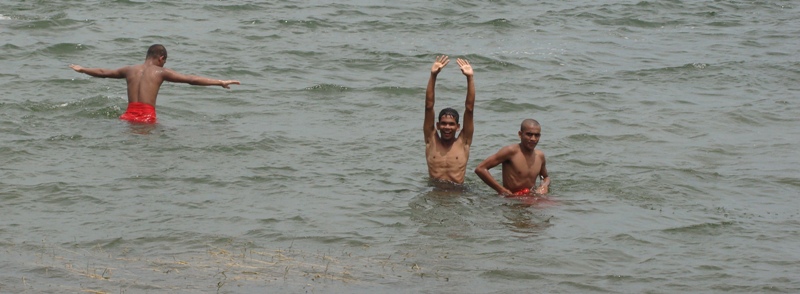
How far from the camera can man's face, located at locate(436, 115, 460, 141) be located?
1076 centimetres

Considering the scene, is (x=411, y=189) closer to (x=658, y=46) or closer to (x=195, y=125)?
(x=195, y=125)

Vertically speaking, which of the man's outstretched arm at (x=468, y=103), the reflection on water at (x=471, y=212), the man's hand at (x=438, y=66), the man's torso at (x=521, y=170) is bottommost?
the reflection on water at (x=471, y=212)

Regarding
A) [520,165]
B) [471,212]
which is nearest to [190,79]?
[520,165]

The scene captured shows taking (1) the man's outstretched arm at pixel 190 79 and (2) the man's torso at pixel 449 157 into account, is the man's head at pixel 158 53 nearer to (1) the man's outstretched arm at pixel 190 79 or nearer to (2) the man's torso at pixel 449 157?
(1) the man's outstretched arm at pixel 190 79

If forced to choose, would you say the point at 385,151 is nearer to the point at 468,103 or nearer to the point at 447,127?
the point at 447,127

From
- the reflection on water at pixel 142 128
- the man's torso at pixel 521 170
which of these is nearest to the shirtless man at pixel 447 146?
the man's torso at pixel 521 170

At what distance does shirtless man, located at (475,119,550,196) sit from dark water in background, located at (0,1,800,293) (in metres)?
0.26

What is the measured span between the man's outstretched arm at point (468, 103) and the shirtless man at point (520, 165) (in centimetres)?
32

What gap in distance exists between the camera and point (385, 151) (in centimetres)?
1295

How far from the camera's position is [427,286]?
7.89 meters

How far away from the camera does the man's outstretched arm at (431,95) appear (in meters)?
10.2

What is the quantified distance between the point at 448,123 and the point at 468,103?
16.0 inches

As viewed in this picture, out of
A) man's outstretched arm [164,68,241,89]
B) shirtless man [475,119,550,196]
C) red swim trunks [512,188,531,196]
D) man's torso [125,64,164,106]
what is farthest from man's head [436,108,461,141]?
man's torso [125,64,164,106]

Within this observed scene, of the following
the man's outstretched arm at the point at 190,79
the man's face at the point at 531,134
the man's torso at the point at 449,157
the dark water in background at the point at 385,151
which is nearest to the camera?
the dark water in background at the point at 385,151
